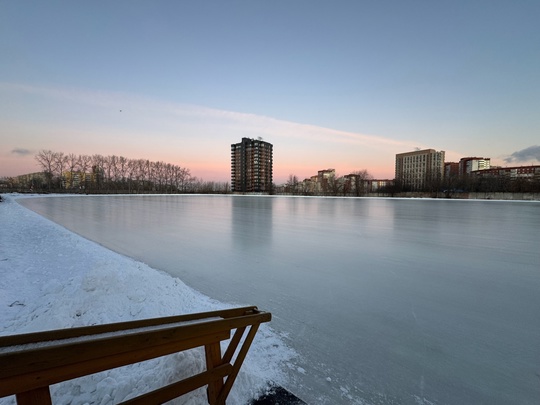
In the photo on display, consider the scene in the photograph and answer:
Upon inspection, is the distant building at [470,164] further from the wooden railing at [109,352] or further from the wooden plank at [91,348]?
the wooden plank at [91,348]

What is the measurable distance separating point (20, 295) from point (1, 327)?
1.18 m

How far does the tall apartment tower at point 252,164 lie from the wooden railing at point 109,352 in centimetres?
12942

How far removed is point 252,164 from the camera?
5354 inches

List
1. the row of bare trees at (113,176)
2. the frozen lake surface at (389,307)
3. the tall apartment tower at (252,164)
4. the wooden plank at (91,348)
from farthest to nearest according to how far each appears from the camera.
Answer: the tall apartment tower at (252,164)
the row of bare trees at (113,176)
the frozen lake surface at (389,307)
the wooden plank at (91,348)

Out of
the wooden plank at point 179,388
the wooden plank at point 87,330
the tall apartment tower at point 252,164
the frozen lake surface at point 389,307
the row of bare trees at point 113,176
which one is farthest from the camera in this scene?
the tall apartment tower at point 252,164

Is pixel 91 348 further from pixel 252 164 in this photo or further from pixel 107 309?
pixel 252 164

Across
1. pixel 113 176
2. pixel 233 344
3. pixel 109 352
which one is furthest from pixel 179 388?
pixel 113 176

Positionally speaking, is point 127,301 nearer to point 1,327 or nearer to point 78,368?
point 1,327

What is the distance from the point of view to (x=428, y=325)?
11.5 feet

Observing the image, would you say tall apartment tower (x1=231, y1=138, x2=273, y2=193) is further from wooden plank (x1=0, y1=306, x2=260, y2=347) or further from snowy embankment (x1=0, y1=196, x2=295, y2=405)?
wooden plank (x1=0, y1=306, x2=260, y2=347)

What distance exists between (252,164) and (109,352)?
448 ft

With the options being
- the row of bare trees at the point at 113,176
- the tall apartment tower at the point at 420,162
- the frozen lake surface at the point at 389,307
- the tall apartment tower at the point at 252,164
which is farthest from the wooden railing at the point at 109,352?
the tall apartment tower at the point at 252,164

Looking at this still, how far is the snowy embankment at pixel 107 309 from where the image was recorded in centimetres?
217

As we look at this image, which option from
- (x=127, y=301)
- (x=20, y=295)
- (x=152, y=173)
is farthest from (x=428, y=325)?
(x=152, y=173)
